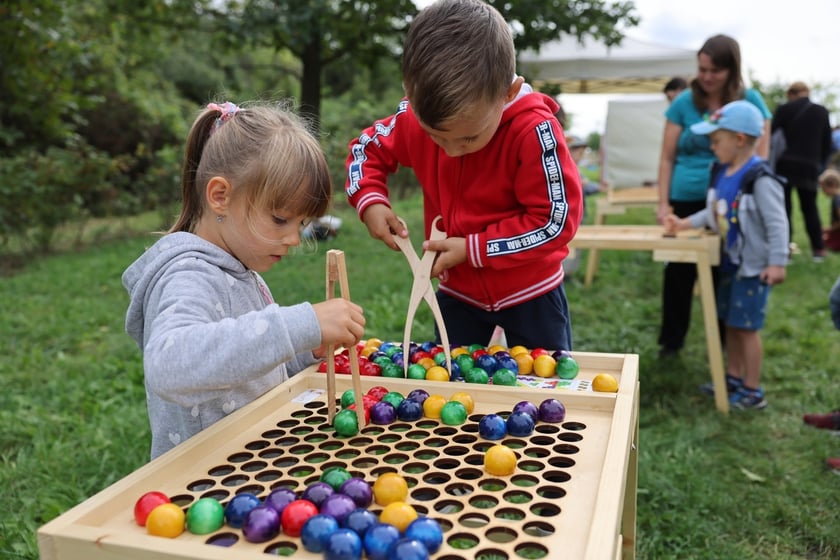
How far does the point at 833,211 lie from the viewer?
29.0 ft

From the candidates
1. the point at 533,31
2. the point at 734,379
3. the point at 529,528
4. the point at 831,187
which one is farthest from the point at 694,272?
the point at 831,187

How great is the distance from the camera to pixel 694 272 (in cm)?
427

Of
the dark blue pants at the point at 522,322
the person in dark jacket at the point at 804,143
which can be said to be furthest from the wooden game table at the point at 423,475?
the person in dark jacket at the point at 804,143

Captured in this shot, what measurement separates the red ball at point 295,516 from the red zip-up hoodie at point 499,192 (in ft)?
3.42

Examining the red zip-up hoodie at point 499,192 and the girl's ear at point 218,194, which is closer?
the girl's ear at point 218,194

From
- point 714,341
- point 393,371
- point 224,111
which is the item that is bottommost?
point 714,341

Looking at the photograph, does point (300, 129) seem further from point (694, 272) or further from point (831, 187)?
point (831, 187)

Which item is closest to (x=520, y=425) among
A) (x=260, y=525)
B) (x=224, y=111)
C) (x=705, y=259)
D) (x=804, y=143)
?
(x=260, y=525)

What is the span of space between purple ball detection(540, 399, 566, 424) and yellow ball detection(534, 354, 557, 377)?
0.32 meters

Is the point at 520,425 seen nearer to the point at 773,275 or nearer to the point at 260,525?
the point at 260,525

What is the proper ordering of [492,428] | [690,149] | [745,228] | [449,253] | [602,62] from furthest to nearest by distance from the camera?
[602,62] → [690,149] → [745,228] → [449,253] → [492,428]

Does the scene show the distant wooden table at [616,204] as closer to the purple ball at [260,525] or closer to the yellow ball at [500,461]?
the yellow ball at [500,461]

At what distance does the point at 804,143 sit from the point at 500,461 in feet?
24.4

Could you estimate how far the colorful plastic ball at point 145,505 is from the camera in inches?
42.7
